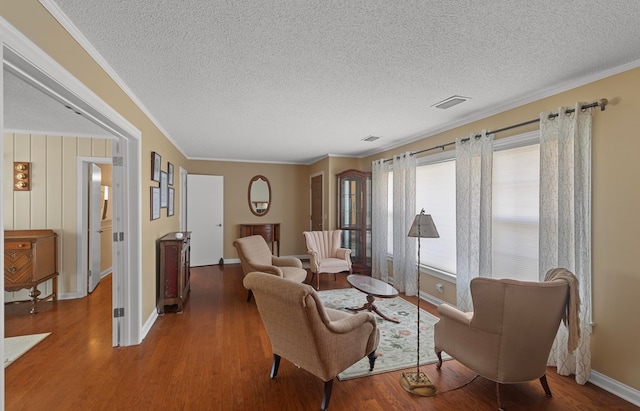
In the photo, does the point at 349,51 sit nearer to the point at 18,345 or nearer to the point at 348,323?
the point at 348,323

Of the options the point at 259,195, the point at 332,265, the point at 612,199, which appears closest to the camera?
the point at 612,199

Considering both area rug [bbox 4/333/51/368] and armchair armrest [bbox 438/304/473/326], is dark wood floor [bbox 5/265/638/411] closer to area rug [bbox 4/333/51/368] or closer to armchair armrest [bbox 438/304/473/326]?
area rug [bbox 4/333/51/368]

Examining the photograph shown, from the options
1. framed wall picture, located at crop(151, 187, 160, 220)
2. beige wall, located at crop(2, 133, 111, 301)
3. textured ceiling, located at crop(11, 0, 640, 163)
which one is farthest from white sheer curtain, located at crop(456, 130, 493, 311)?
beige wall, located at crop(2, 133, 111, 301)

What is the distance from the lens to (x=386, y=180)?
16.7 ft

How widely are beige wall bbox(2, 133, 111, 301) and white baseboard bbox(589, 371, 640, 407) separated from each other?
5.99m

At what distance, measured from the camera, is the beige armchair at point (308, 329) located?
6.18 ft

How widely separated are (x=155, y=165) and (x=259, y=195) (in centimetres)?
353

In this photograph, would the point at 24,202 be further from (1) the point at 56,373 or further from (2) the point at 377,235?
(2) the point at 377,235

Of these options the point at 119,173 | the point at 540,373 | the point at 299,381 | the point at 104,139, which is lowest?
the point at 299,381

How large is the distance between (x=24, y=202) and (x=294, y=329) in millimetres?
4387

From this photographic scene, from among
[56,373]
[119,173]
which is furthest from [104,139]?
[56,373]

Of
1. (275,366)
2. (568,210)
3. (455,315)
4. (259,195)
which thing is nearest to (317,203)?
(259,195)

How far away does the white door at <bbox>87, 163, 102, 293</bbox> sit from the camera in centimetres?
433

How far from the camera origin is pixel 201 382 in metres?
2.26
